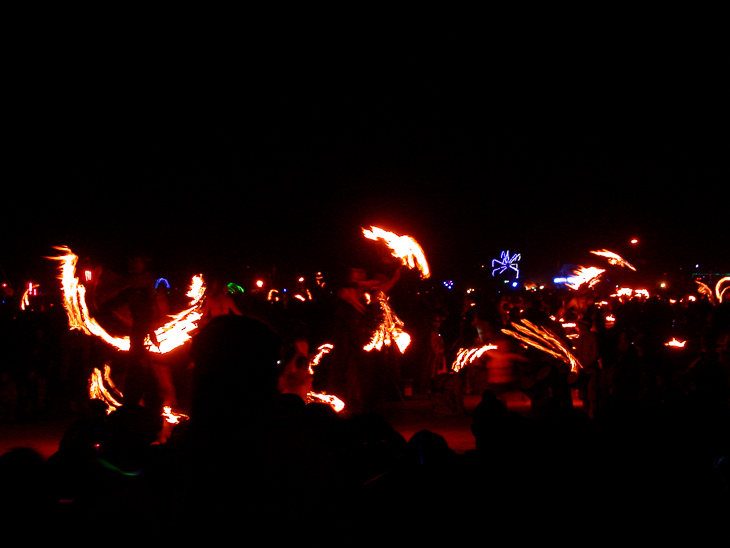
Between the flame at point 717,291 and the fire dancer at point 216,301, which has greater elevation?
the flame at point 717,291

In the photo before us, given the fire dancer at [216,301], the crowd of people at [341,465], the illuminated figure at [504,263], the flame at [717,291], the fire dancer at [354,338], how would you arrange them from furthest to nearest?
the illuminated figure at [504,263], the flame at [717,291], the fire dancer at [354,338], the fire dancer at [216,301], the crowd of people at [341,465]

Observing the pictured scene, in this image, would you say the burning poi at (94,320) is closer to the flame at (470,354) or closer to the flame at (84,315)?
the flame at (84,315)

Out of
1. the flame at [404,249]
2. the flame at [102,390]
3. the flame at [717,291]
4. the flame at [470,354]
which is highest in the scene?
the flame at [717,291]

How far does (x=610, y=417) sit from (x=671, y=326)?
10147 millimetres

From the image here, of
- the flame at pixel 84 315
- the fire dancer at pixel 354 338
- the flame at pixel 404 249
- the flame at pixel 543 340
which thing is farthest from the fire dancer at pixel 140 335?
the flame at pixel 543 340

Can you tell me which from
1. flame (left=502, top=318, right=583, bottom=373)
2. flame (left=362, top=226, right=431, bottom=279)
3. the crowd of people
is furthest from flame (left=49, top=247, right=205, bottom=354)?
flame (left=502, top=318, right=583, bottom=373)

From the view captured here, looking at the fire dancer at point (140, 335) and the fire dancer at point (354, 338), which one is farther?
the fire dancer at point (354, 338)

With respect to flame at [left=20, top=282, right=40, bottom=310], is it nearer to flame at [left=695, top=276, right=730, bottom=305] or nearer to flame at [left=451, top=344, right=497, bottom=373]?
flame at [left=451, top=344, right=497, bottom=373]

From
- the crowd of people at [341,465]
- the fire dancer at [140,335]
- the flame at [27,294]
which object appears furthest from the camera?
the flame at [27,294]

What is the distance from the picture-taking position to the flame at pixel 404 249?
787cm

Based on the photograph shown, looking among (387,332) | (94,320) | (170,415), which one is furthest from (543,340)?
(94,320)

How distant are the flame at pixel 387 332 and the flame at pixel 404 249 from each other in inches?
21.2

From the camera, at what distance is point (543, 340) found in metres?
7.26

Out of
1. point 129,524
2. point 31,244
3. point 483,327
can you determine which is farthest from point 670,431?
point 31,244
